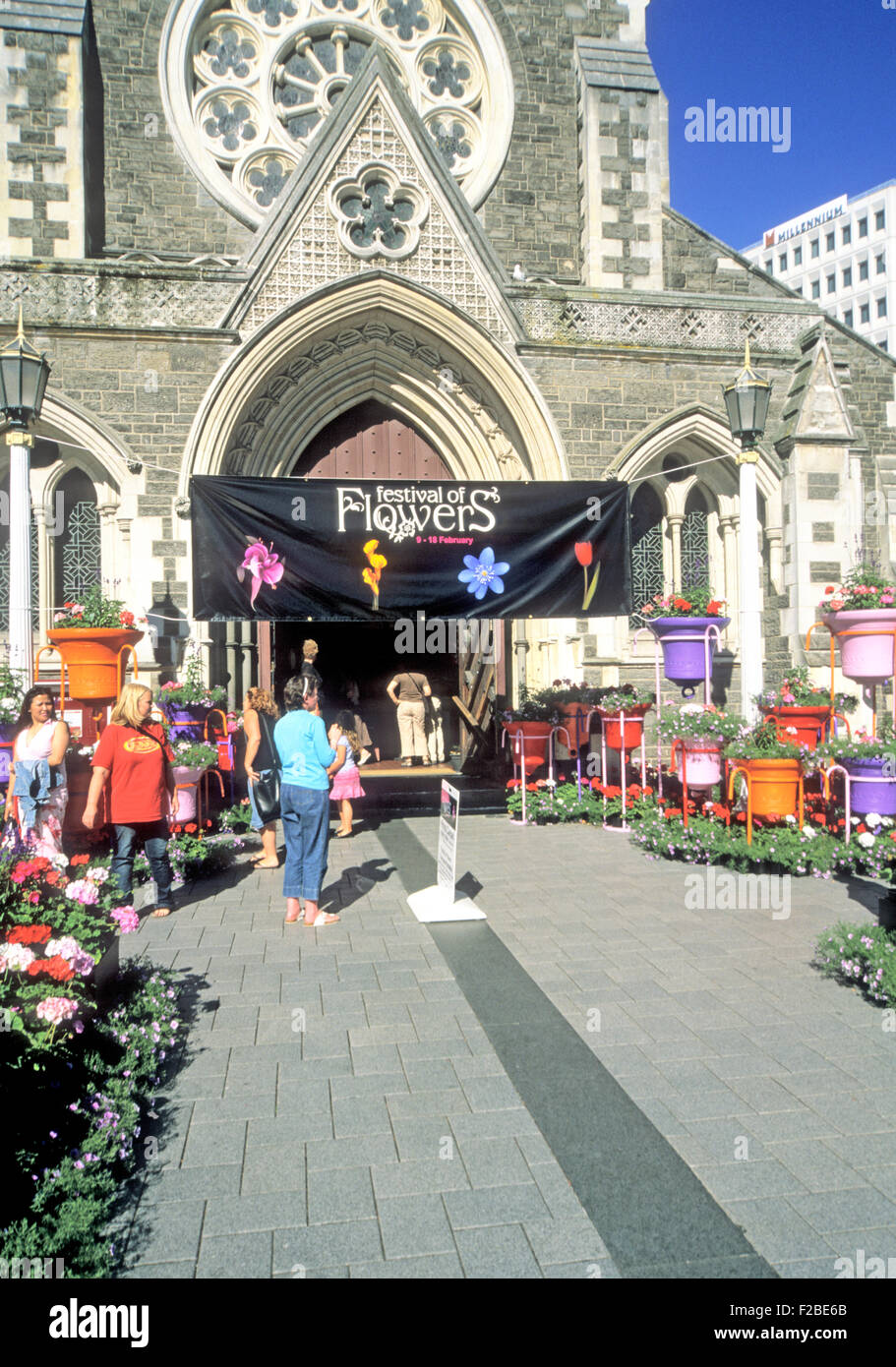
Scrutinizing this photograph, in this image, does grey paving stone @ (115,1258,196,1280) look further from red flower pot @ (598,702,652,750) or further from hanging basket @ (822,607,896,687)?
red flower pot @ (598,702,652,750)

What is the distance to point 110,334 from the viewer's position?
36.0 feet

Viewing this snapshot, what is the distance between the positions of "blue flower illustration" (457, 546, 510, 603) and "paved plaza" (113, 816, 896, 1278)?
3952mm

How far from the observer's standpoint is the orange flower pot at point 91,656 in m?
8.52

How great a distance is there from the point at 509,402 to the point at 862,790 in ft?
22.5

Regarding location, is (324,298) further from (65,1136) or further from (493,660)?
(65,1136)

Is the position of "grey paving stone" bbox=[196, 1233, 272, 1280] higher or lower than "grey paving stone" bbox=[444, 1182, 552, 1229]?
lower

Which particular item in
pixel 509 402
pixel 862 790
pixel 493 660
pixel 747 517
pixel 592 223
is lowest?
pixel 862 790

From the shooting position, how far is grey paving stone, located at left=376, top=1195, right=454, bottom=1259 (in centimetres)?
281

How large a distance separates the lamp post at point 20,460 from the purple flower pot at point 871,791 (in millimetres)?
6985

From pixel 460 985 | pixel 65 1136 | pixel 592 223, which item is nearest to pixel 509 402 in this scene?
pixel 592 223

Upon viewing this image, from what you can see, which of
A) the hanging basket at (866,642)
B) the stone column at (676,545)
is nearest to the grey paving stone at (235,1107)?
the hanging basket at (866,642)

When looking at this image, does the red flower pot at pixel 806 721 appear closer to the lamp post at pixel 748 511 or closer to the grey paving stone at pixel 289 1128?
the lamp post at pixel 748 511

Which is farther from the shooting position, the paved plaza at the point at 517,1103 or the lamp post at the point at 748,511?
the lamp post at the point at 748,511

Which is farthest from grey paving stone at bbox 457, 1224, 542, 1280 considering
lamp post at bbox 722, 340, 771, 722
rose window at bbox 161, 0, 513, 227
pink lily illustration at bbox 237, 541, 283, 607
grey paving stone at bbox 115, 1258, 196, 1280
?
rose window at bbox 161, 0, 513, 227
